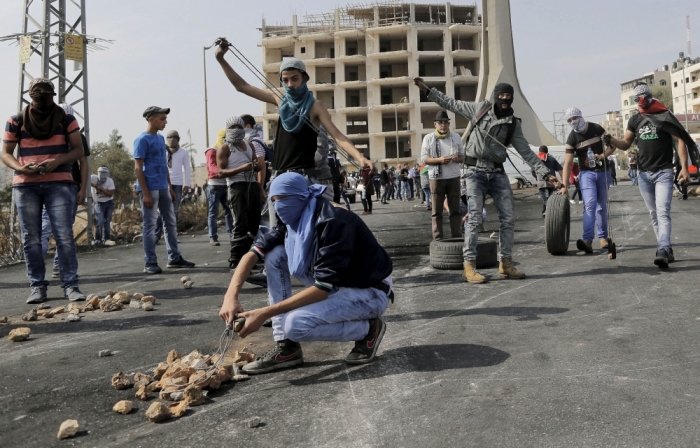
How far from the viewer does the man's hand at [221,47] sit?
19.0ft

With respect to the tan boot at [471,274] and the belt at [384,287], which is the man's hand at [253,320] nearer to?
the belt at [384,287]

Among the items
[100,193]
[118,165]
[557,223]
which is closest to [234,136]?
[557,223]

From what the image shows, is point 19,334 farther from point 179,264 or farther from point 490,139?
point 490,139

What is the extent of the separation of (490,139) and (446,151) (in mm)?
2230

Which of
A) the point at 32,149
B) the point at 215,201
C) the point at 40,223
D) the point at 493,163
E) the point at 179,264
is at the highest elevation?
the point at 32,149

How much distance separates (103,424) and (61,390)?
749 mm

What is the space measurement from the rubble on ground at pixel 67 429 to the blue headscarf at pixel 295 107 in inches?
109

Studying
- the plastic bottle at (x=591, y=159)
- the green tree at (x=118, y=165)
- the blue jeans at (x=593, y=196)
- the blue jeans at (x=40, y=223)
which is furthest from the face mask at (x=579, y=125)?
the green tree at (x=118, y=165)

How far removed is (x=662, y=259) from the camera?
7277mm

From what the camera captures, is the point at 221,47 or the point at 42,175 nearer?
the point at 221,47

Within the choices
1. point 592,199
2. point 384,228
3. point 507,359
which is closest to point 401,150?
point 384,228

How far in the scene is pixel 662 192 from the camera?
753 centimetres

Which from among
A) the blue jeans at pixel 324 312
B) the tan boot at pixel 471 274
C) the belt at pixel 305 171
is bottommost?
the tan boot at pixel 471 274

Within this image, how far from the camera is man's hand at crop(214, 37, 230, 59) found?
5801 mm
